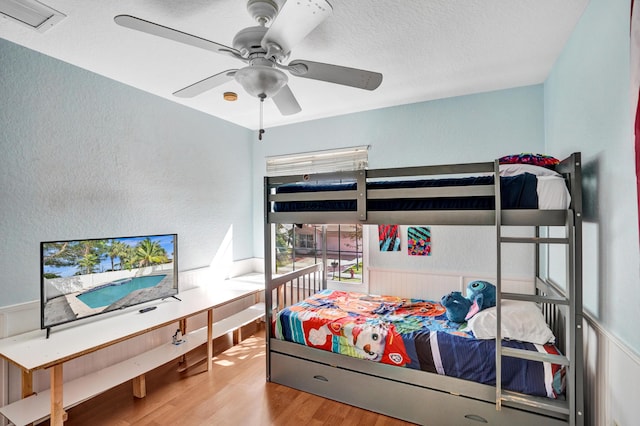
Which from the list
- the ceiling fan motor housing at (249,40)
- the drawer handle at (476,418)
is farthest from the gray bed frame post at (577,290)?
the ceiling fan motor housing at (249,40)

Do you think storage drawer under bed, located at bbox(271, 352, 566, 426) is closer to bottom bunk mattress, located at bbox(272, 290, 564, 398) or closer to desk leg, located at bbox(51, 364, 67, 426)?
bottom bunk mattress, located at bbox(272, 290, 564, 398)

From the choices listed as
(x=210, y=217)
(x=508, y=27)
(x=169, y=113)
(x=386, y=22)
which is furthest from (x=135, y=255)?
(x=508, y=27)

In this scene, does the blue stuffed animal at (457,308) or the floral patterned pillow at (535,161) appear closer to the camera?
the floral patterned pillow at (535,161)

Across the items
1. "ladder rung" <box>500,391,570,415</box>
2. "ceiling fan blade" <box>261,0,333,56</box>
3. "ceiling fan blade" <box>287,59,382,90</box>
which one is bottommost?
"ladder rung" <box>500,391,570,415</box>

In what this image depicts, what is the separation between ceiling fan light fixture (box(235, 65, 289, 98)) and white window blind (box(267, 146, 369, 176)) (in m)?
2.10

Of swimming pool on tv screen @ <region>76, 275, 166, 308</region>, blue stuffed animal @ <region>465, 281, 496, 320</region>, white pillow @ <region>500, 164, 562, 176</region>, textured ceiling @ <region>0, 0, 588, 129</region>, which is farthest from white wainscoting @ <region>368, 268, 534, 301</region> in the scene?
swimming pool on tv screen @ <region>76, 275, 166, 308</region>

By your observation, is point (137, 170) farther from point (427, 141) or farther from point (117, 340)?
point (427, 141)

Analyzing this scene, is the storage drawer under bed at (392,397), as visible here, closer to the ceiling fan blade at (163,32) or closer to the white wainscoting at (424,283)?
the white wainscoting at (424,283)

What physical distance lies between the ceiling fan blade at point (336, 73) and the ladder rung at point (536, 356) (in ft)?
5.69

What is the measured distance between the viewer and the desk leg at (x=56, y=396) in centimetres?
188

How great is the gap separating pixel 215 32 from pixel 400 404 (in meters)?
2.84

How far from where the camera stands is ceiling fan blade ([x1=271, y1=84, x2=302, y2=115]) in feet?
6.69

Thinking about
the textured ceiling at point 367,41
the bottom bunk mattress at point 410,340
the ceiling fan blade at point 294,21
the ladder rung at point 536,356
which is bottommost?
the bottom bunk mattress at point 410,340

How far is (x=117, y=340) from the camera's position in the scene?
217cm
